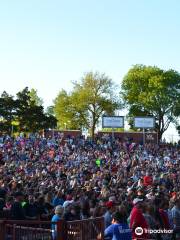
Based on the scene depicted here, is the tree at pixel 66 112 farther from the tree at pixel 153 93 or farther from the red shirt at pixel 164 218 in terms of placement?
the red shirt at pixel 164 218

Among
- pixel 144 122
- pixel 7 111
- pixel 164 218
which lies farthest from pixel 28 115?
pixel 164 218

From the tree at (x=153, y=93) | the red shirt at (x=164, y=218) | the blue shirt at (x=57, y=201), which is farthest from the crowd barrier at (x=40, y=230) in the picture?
the tree at (x=153, y=93)

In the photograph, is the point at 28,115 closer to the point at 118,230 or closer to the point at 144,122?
the point at 144,122

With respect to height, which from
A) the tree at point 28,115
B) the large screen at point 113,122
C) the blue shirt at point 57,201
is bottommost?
the blue shirt at point 57,201

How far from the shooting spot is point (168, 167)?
42.6m

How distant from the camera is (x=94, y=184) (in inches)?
953

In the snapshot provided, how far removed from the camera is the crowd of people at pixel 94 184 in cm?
1304

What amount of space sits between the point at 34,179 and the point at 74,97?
64351 mm

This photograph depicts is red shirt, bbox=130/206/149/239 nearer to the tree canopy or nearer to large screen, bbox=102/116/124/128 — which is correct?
large screen, bbox=102/116/124/128

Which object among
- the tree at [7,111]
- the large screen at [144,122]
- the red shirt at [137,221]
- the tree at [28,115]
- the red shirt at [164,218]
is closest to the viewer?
the red shirt at [137,221]

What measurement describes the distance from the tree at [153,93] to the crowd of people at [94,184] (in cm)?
2891

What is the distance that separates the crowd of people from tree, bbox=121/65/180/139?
28911 millimetres

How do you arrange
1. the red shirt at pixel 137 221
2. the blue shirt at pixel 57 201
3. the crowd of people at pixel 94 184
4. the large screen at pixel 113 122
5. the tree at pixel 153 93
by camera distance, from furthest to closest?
the tree at pixel 153 93
the large screen at pixel 113 122
the blue shirt at pixel 57 201
the crowd of people at pixel 94 184
the red shirt at pixel 137 221

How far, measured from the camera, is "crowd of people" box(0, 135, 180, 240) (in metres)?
13.0
